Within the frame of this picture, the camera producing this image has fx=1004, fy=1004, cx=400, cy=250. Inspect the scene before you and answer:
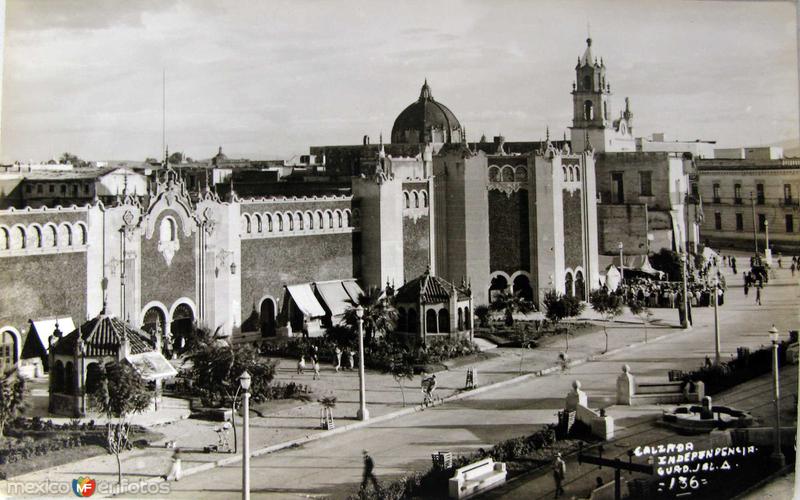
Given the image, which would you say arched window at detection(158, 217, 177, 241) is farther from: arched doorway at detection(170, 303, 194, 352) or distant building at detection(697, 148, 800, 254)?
distant building at detection(697, 148, 800, 254)

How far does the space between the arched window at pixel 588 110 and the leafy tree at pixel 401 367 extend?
30.5m

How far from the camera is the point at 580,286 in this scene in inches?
1636

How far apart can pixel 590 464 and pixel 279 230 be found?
17700 millimetres

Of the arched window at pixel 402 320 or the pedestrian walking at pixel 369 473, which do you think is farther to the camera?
the arched window at pixel 402 320

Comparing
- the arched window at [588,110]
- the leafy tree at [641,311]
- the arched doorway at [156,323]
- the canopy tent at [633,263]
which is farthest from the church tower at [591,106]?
the arched doorway at [156,323]

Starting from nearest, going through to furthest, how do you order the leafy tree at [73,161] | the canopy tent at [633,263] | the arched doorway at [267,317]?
1. the arched doorway at [267,317]
2. the canopy tent at [633,263]
3. the leafy tree at [73,161]

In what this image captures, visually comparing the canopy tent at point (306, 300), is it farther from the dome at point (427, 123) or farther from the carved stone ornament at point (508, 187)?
the dome at point (427, 123)

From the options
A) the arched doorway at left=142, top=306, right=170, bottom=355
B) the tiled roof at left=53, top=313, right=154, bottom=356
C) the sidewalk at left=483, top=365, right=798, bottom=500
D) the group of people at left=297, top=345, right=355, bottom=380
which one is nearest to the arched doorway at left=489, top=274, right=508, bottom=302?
the group of people at left=297, top=345, right=355, bottom=380

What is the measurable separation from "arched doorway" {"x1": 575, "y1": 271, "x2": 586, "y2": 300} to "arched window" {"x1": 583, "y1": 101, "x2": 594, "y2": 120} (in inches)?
663

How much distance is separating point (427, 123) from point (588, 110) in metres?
14.3

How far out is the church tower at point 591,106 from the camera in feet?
181

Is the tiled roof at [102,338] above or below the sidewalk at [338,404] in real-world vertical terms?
above

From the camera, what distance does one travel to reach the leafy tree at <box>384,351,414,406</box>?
26.2 meters

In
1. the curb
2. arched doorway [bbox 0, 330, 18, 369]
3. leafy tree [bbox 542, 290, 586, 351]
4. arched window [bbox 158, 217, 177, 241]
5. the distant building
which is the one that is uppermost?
the distant building
